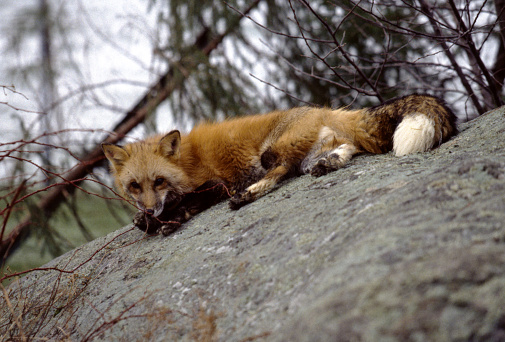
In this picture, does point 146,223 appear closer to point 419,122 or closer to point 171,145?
point 171,145

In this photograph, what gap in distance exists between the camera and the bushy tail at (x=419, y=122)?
3.53 meters

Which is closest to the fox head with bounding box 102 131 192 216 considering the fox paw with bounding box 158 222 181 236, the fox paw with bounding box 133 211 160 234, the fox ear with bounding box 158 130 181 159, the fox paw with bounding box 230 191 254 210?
the fox ear with bounding box 158 130 181 159

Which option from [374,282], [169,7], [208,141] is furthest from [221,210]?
[169,7]

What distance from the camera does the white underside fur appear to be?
350 centimetres

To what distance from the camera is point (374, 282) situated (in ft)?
4.89

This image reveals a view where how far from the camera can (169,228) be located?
13.0 ft

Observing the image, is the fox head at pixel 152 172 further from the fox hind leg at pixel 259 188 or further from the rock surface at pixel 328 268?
the fox hind leg at pixel 259 188

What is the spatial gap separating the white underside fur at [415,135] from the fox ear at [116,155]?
2921 millimetres

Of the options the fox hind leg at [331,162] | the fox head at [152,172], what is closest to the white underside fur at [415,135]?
the fox hind leg at [331,162]

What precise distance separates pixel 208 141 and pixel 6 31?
399 centimetres

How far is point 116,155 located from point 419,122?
322 cm

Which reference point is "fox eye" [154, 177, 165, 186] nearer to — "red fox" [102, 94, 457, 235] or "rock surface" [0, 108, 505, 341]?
"red fox" [102, 94, 457, 235]

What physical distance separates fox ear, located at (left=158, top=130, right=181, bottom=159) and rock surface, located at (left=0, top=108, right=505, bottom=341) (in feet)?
3.69

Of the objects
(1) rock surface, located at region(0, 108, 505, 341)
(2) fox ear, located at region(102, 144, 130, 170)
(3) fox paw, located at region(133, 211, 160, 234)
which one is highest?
(2) fox ear, located at region(102, 144, 130, 170)
